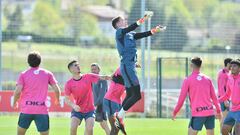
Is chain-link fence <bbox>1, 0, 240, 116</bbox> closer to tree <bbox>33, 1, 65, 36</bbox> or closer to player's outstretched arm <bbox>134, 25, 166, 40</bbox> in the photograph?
tree <bbox>33, 1, 65, 36</bbox>

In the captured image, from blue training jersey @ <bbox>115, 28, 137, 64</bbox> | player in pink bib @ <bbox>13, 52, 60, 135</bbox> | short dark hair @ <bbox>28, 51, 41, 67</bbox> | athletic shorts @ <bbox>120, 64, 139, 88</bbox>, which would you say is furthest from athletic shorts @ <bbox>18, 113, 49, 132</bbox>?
blue training jersey @ <bbox>115, 28, 137, 64</bbox>

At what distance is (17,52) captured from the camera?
71.8m

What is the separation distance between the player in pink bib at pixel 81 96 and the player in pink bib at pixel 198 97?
2143mm

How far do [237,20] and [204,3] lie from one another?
189 inches

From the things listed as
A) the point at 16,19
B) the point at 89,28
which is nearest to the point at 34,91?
the point at 16,19

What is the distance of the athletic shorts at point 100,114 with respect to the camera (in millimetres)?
20178

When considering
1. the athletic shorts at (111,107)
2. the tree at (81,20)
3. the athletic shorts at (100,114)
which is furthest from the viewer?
the tree at (81,20)

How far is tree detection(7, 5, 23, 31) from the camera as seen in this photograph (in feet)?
270

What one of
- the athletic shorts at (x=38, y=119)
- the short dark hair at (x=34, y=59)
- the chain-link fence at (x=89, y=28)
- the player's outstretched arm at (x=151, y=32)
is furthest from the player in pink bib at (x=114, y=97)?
the chain-link fence at (x=89, y=28)

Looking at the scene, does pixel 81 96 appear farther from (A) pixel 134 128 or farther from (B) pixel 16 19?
(B) pixel 16 19

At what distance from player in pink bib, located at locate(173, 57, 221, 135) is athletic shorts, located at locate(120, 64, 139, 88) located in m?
1.92

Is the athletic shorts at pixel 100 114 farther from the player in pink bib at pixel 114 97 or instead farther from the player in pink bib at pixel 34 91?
the player in pink bib at pixel 34 91

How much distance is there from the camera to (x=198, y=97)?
15562mm

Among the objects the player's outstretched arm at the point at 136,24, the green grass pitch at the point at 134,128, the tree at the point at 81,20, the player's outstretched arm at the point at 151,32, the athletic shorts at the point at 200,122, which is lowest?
the green grass pitch at the point at 134,128
